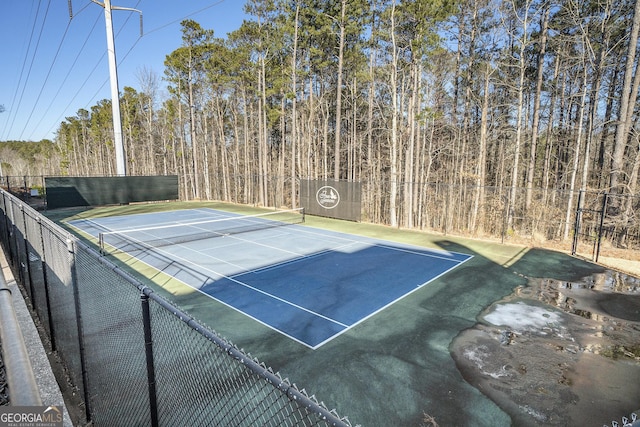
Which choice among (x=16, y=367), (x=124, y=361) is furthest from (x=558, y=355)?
(x=16, y=367)

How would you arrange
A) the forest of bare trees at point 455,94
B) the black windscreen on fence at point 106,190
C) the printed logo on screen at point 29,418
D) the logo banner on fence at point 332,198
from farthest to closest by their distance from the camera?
the black windscreen on fence at point 106,190, the logo banner on fence at point 332,198, the forest of bare trees at point 455,94, the printed logo on screen at point 29,418

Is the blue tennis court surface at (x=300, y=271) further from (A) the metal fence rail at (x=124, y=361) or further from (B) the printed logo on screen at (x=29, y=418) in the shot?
(B) the printed logo on screen at (x=29, y=418)

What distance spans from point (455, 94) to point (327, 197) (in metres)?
12.2

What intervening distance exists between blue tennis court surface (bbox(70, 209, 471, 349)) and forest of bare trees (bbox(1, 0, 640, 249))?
549cm

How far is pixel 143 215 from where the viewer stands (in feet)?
70.8

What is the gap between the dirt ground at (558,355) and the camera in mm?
4539

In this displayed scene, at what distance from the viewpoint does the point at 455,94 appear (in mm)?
23859

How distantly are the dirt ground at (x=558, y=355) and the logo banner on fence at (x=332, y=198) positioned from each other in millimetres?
11379

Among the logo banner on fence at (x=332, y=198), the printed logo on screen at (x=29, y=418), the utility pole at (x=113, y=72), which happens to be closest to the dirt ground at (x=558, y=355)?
the printed logo on screen at (x=29, y=418)

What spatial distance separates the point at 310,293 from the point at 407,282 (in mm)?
2801

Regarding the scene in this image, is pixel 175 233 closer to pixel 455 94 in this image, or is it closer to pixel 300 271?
pixel 300 271

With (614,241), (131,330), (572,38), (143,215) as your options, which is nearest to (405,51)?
(572,38)

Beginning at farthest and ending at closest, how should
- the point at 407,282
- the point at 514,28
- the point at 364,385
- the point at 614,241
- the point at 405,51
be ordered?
the point at 405,51
the point at 514,28
the point at 614,241
the point at 407,282
the point at 364,385

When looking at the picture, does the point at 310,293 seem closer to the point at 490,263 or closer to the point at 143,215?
the point at 490,263
